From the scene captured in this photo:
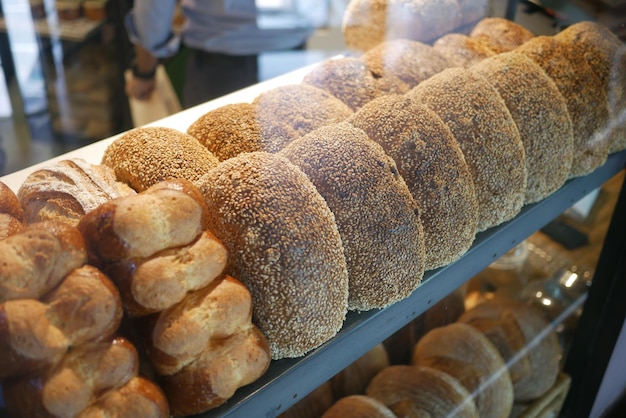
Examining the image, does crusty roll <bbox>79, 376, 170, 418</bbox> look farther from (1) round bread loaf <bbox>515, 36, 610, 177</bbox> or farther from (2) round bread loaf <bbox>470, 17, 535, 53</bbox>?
(2) round bread loaf <bbox>470, 17, 535, 53</bbox>

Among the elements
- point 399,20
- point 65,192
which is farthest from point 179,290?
point 399,20

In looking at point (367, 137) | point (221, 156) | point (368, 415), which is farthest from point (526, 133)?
point (368, 415)

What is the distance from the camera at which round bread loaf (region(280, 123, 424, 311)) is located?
829 mm

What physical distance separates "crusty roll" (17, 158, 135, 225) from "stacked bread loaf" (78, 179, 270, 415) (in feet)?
0.34

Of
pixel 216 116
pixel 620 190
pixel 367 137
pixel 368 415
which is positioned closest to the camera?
pixel 367 137

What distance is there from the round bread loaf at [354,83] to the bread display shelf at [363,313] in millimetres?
195

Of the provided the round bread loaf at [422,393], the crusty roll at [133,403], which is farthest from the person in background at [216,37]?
the crusty roll at [133,403]

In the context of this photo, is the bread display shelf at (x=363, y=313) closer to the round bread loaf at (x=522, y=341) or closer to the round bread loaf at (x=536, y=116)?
the round bread loaf at (x=536, y=116)

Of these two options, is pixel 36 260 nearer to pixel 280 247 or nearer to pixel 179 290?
pixel 179 290

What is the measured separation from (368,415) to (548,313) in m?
0.74

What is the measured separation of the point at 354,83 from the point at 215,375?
671 mm

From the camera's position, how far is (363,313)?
0.87m

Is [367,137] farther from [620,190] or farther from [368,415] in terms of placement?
[620,190]

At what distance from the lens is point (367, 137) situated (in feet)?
2.91
